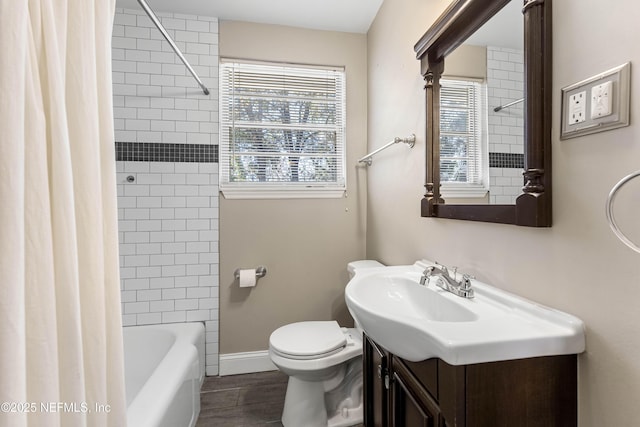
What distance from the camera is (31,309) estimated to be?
1.62 ft

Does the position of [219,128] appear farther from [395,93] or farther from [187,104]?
[395,93]

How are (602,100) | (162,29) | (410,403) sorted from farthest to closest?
(162,29), (410,403), (602,100)

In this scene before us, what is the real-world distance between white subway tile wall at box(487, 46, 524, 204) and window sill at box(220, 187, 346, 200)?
1.27 meters

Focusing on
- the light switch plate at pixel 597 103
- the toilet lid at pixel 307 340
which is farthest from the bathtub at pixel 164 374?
the light switch plate at pixel 597 103

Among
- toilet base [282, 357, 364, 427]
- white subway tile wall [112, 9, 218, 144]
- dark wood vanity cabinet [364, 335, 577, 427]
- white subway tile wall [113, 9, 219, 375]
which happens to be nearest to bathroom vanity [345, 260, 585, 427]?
dark wood vanity cabinet [364, 335, 577, 427]

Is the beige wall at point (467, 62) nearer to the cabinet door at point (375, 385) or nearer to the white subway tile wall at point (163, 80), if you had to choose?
the cabinet door at point (375, 385)

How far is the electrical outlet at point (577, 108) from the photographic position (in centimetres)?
68

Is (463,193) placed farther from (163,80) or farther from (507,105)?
Result: (163,80)

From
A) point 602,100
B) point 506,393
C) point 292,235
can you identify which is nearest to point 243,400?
point 292,235

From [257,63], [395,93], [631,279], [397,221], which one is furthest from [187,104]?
[631,279]

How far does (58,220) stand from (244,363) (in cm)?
189

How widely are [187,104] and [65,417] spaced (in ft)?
6.33

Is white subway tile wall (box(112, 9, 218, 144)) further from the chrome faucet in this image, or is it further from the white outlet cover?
the white outlet cover

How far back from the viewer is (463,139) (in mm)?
1182
